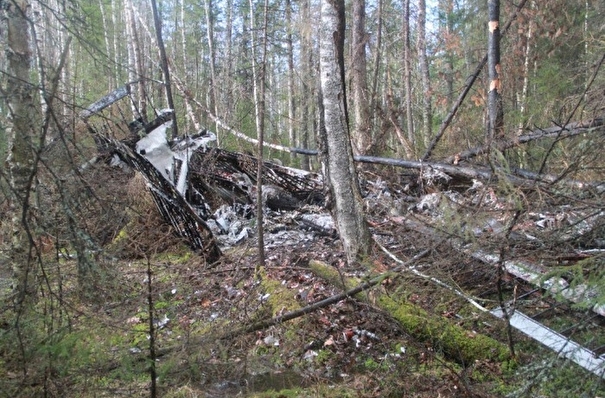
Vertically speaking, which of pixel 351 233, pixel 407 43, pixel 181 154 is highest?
pixel 407 43

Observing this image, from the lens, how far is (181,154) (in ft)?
31.7

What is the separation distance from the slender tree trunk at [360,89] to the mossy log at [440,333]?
219 inches

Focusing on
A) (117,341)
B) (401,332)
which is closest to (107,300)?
(117,341)

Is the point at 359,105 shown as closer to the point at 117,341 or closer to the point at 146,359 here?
the point at 117,341

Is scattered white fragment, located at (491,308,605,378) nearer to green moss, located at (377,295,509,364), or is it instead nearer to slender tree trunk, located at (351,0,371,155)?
green moss, located at (377,295,509,364)

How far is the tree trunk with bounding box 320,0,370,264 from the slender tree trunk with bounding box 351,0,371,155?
4243mm

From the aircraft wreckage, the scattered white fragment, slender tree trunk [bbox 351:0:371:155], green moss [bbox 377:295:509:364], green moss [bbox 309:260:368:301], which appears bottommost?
green moss [bbox 377:295:509:364]

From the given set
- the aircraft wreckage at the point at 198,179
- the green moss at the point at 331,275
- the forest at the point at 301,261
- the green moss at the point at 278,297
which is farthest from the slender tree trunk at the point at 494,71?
the aircraft wreckage at the point at 198,179

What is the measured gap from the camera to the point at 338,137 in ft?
19.3

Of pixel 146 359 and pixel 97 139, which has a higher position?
pixel 97 139

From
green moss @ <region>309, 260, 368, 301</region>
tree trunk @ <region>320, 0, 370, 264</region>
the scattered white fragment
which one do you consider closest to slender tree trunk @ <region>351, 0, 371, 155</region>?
tree trunk @ <region>320, 0, 370, 264</region>

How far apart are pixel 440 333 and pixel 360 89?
686 cm

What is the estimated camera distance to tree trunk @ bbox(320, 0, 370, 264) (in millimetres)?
5867

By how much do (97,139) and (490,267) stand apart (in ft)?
22.6
